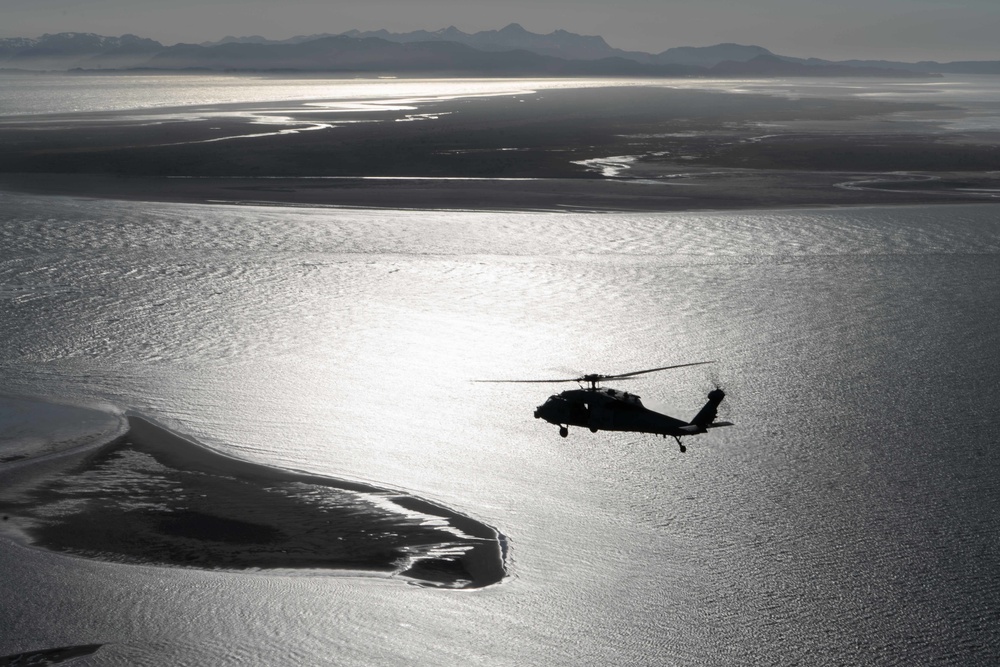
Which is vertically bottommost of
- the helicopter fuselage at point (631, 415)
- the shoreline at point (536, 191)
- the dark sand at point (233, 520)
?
the dark sand at point (233, 520)

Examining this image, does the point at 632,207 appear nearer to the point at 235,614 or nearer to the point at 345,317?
the point at 345,317

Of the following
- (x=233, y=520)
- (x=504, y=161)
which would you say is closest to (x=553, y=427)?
(x=233, y=520)

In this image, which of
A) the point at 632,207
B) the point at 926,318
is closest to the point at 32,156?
the point at 632,207

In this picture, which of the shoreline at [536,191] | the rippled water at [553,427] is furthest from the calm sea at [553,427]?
the shoreline at [536,191]

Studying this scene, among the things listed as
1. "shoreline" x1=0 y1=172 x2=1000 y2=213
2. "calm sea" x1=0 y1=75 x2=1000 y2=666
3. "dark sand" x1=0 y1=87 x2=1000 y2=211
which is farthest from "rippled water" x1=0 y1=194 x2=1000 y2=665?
"dark sand" x1=0 y1=87 x2=1000 y2=211

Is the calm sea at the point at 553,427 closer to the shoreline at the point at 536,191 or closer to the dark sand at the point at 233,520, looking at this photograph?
the dark sand at the point at 233,520

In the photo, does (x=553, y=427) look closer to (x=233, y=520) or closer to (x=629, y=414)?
(x=629, y=414)
